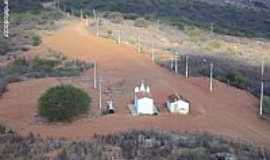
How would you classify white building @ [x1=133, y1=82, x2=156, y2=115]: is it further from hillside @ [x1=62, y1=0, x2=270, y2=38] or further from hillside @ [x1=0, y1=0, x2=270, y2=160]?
hillside @ [x1=62, y1=0, x2=270, y2=38]

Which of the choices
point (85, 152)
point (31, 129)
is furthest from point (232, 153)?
point (31, 129)

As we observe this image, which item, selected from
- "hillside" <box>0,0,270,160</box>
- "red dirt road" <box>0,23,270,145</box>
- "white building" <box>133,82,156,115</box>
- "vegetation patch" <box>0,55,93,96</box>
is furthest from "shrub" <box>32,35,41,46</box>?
"white building" <box>133,82,156,115</box>

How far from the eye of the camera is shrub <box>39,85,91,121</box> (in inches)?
1001

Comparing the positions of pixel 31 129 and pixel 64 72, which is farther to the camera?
pixel 64 72

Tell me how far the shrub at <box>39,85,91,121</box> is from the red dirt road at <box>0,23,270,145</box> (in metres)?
0.47

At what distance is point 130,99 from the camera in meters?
29.2

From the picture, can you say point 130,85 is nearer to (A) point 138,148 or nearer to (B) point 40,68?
(B) point 40,68

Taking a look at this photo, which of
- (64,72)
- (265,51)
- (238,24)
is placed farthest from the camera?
(238,24)

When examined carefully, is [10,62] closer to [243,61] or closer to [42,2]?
[243,61]

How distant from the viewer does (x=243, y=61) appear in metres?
43.0

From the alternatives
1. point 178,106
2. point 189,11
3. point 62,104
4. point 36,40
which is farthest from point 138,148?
point 189,11

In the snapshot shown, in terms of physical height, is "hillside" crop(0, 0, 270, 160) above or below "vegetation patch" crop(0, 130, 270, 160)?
below

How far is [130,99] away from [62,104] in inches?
176

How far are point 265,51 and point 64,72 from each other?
18.9 metres
